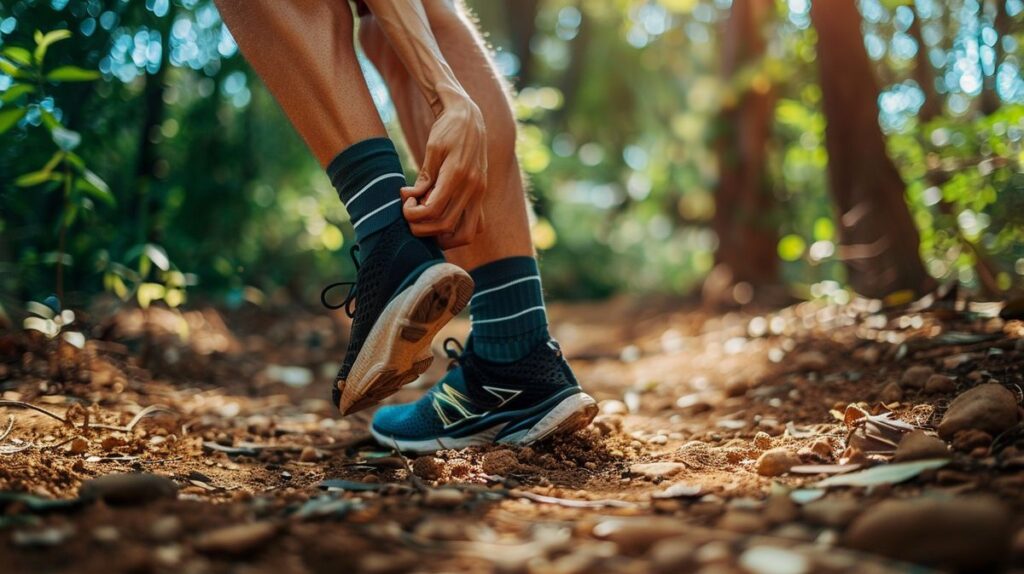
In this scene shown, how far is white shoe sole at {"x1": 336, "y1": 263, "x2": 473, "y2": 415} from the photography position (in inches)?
51.2

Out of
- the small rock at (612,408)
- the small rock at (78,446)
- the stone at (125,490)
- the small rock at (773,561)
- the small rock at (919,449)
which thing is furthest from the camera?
the small rock at (612,408)

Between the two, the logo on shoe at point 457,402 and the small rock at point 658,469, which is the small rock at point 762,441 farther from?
the logo on shoe at point 457,402

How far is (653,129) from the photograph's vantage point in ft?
28.1

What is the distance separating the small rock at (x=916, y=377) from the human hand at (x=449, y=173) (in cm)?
100

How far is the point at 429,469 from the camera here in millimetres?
1307

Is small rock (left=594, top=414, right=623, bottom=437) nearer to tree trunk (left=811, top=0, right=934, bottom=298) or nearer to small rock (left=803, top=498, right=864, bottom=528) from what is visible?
small rock (left=803, top=498, right=864, bottom=528)

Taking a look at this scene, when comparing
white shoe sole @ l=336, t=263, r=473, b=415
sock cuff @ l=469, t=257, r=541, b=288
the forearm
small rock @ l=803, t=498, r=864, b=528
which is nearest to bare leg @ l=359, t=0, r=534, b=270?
sock cuff @ l=469, t=257, r=541, b=288

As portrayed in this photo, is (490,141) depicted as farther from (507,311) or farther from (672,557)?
(672,557)

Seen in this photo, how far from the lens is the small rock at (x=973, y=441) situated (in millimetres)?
1113

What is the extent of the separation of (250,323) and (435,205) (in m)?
2.60

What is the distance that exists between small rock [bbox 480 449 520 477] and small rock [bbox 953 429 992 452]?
68cm

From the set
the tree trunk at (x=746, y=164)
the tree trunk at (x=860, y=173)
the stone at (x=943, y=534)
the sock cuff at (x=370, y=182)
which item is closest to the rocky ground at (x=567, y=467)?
the stone at (x=943, y=534)

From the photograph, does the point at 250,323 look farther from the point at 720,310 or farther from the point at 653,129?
the point at 653,129

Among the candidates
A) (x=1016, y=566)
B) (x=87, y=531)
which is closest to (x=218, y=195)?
(x=87, y=531)
